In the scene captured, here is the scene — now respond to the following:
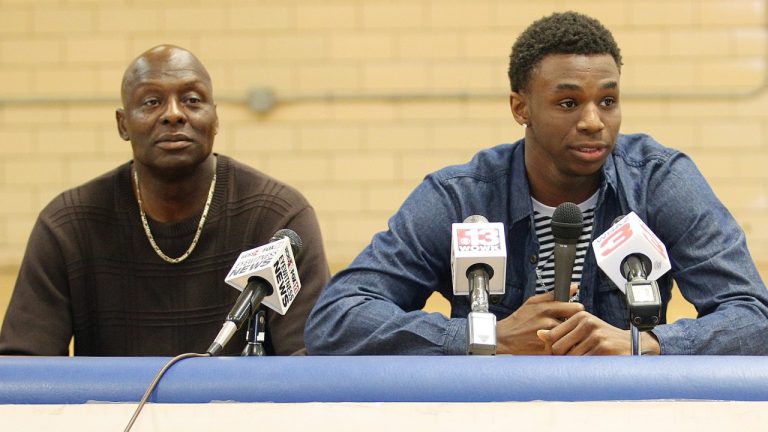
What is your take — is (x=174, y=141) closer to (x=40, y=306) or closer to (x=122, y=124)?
(x=122, y=124)

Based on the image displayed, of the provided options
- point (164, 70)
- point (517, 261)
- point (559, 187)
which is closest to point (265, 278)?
point (517, 261)

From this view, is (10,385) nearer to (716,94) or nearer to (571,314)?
(571,314)

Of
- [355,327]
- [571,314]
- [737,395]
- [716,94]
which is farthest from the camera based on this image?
[716,94]

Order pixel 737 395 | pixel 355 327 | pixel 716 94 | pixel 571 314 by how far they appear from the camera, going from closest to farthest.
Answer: pixel 737 395, pixel 571 314, pixel 355 327, pixel 716 94

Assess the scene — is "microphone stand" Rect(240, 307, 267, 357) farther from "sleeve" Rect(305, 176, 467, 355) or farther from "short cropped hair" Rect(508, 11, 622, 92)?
"short cropped hair" Rect(508, 11, 622, 92)

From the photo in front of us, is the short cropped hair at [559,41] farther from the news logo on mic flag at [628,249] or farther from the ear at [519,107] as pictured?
the news logo on mic flag at [628,249]

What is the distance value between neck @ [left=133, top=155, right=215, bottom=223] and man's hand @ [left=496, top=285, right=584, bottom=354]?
1133mm

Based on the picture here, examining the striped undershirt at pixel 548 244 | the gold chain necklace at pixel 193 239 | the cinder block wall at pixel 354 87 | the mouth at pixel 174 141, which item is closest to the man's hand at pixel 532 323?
the striped undershirt at pixel 548 244

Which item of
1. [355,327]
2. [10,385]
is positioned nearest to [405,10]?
[355,327]

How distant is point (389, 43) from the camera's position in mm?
6281

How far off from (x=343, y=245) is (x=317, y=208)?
0.78 feet

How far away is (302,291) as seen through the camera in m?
2.85

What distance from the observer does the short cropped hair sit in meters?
2.49

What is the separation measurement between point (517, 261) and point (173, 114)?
39.9 inches
